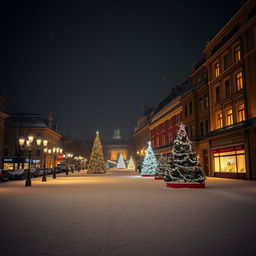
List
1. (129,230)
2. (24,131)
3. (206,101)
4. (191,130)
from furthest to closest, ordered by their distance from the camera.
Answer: (24,131) → (191,130) → (206,101) → (129,230)

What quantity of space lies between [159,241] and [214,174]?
3011 centimetres

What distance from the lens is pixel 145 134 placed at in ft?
272

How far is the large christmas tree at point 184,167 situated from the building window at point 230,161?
424 inches

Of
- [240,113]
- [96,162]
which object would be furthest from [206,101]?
[96,162]

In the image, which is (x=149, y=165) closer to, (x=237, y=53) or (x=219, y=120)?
(x=219, y=120)

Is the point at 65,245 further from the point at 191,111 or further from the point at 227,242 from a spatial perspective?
the point at 191,111

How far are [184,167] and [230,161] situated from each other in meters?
13.5

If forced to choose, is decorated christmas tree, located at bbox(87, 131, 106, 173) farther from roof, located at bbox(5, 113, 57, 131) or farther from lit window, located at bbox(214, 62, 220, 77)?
roof, located at bbox(5, 113, 57, 131)

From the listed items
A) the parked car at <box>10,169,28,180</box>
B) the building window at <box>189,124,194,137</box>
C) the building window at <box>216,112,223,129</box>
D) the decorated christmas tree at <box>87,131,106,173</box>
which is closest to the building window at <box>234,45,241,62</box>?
the building window at <box>216,112,223,129</box>

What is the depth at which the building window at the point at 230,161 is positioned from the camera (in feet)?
92.5

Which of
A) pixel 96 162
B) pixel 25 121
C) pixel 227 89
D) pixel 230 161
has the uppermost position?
pixel 25 121

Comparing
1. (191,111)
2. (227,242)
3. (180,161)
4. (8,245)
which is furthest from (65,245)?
(191,111)

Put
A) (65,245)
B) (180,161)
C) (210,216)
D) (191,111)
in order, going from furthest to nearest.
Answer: (191,111) → (180,161) → (210,216) → (65,245)

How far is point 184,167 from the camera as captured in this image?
62.4ft
